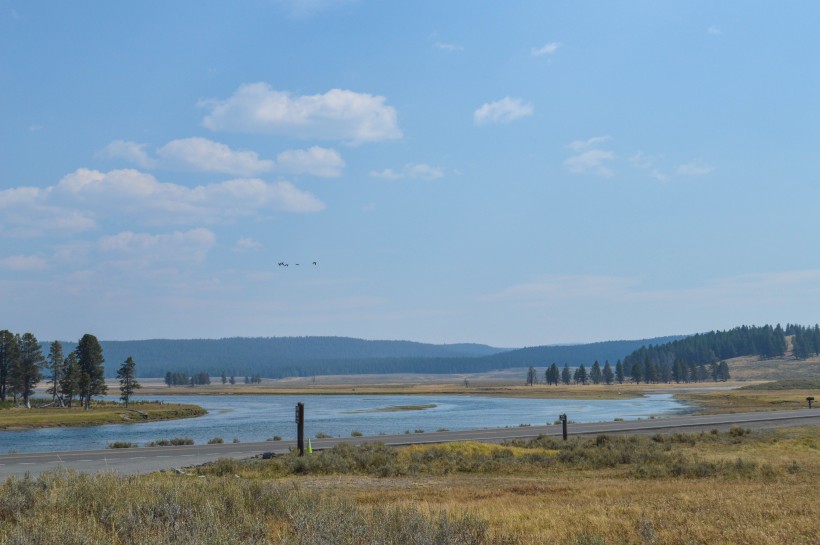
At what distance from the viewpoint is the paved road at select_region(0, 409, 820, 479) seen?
31203 millimetres

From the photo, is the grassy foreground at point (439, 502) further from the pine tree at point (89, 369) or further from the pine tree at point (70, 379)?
the pine tree at point (70, 379)

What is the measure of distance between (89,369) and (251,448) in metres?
82.0

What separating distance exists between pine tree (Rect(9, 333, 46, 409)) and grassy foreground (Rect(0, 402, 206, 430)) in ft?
31.1

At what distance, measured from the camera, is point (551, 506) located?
17.6 metres

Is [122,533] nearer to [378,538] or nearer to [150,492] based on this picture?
[150,492]

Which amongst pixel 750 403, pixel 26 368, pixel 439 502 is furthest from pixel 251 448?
pixel 26 368

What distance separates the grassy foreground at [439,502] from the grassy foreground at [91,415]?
5987 centimetres

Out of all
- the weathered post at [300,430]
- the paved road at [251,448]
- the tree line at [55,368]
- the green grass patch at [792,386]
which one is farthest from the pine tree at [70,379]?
the green grass patch at [792,386]

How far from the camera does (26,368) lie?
357 ft

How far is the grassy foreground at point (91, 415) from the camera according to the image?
79375 millimetres

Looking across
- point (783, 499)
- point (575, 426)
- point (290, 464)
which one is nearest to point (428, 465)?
point (290, 464)

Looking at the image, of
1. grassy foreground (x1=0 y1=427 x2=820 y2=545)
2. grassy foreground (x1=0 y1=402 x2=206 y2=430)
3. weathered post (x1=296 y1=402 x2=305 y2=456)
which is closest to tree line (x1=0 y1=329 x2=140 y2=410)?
grassy foreground (x1=0 y1=402 x2=206 y2=430)

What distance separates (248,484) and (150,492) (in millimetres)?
2402

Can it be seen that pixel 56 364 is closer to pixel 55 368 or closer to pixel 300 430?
pixel 55 368
